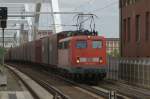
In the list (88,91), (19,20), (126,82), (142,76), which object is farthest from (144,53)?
(19,20)

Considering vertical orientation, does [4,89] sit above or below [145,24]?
below

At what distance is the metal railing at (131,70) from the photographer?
33688 millimetres

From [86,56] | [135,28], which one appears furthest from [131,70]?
[135,28]

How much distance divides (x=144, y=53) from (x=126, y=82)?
4993 mm

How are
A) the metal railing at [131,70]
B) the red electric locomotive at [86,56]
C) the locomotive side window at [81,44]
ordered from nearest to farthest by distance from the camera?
the red electric locomotive at [86,56] < the metal railing at [131,70] < the locomotive side window at [81,44]

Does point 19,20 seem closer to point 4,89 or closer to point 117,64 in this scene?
point 117,64

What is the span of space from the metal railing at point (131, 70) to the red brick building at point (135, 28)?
2082 millimetres

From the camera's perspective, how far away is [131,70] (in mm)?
37281

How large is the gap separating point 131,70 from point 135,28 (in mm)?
7997

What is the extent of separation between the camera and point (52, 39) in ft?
152

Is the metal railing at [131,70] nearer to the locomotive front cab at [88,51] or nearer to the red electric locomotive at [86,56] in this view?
the red electric locomotive at [86,56]

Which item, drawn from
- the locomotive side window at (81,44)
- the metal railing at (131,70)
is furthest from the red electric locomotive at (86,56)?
the metal railing at (131,70)

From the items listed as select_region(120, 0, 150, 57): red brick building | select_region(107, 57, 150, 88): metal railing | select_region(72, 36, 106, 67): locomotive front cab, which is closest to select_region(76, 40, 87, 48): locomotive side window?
select_region(72, 36, 106, 67): locomotive front cab

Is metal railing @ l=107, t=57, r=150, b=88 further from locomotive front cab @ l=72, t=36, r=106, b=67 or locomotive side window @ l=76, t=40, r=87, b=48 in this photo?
locomotive side window @ l=76, t=40, r=87, b=48
